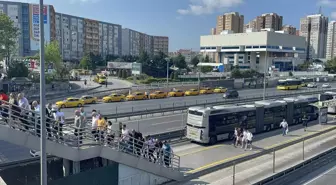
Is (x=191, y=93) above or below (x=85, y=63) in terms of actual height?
below

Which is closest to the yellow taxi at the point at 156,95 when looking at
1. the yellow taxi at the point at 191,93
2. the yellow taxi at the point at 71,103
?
the yellow taxi at the point at 191,93

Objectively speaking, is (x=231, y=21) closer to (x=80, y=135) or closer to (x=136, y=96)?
(x=136, y=96)

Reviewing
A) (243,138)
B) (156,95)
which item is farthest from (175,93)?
(243,138)

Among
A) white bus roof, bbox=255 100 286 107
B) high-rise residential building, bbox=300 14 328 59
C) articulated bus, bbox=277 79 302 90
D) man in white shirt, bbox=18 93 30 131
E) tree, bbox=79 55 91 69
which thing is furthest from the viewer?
high-rise residential building, bbox=300 14 328 59

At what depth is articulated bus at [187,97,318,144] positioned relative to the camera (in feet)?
69.9

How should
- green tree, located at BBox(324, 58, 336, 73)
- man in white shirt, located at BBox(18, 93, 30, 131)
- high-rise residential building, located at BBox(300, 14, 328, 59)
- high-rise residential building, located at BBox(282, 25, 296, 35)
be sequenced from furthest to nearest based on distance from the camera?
high-rise residential building, located at BBox(282, 25, 296, 35) → high-rise residential building, located at BBox(300, 14, 328, 59) → green tree, located at BBox(324, 58, 336, 73) → man in white shirt, located at BBox(18, 93, 30, 131)

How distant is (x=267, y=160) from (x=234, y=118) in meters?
6.05

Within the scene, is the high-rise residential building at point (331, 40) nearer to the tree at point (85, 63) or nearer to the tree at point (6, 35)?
the tree at point (85, 63)

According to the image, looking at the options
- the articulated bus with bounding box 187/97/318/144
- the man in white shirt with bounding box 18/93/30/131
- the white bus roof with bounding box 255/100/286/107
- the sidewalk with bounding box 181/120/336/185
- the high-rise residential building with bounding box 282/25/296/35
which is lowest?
the sidewalk with bounding box 181/120/336/185

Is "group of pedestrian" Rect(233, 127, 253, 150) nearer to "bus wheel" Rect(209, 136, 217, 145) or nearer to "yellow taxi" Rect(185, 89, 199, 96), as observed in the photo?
"bus wheel" Rect(209, 136, 217, 145)

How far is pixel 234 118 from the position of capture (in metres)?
23.1

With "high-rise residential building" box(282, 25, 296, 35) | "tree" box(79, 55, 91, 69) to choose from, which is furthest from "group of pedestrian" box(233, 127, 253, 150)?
"high-rise residential building" box(282, 25, 296, 35)

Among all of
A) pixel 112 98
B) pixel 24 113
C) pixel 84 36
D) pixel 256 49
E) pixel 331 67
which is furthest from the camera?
pixel 256 49

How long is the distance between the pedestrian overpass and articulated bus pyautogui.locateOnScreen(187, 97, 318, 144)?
7212 mm
